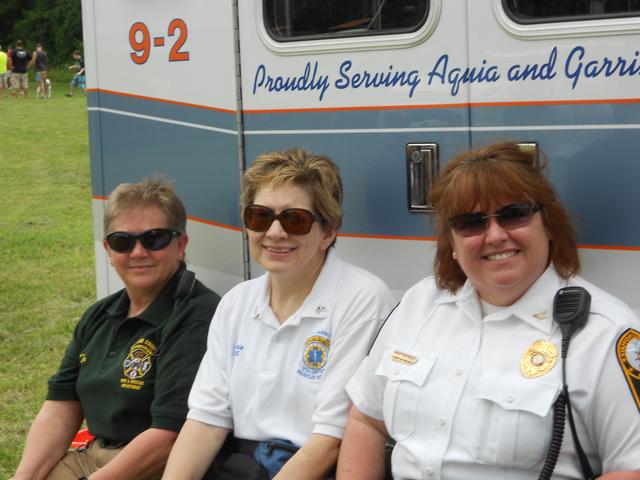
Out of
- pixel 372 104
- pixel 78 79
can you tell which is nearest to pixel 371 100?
pixel 372 104

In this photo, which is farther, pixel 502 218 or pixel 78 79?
pixel 78 79

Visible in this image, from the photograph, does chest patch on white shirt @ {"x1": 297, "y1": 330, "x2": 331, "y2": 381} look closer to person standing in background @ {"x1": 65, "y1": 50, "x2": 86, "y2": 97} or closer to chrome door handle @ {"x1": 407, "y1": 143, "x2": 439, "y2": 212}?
chrome door handle @ {"x1": 407, "y1": 143, "x2": 439, "y2": 212}

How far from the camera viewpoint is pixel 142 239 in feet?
11.4

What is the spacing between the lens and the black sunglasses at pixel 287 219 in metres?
3.05

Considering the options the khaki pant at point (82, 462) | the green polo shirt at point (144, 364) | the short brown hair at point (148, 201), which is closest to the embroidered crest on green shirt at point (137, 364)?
the green polo shirt at point (144, 364)

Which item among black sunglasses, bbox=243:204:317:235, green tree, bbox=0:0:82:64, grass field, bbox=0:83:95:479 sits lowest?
grass field, bbox=0:83:95:479

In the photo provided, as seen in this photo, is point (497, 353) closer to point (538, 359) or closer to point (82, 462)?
point (538, 359)

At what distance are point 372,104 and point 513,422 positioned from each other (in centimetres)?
134

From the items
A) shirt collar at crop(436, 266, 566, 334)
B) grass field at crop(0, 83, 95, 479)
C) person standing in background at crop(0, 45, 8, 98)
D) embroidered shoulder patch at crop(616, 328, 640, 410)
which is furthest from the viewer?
person standing in background at crop(0, 45, 8, 98)

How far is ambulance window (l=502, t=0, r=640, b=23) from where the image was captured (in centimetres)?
281

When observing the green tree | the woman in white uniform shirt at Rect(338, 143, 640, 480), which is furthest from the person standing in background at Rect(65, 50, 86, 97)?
the woman in white uniform shirt at Rect(338, 143, 640, 480)

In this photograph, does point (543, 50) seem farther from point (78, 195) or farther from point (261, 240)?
point (78, 195)

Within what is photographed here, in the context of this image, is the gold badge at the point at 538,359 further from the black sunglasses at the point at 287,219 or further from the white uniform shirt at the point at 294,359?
the black sunglasses at the point at 287,219

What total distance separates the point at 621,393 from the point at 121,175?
2534 millimetres
